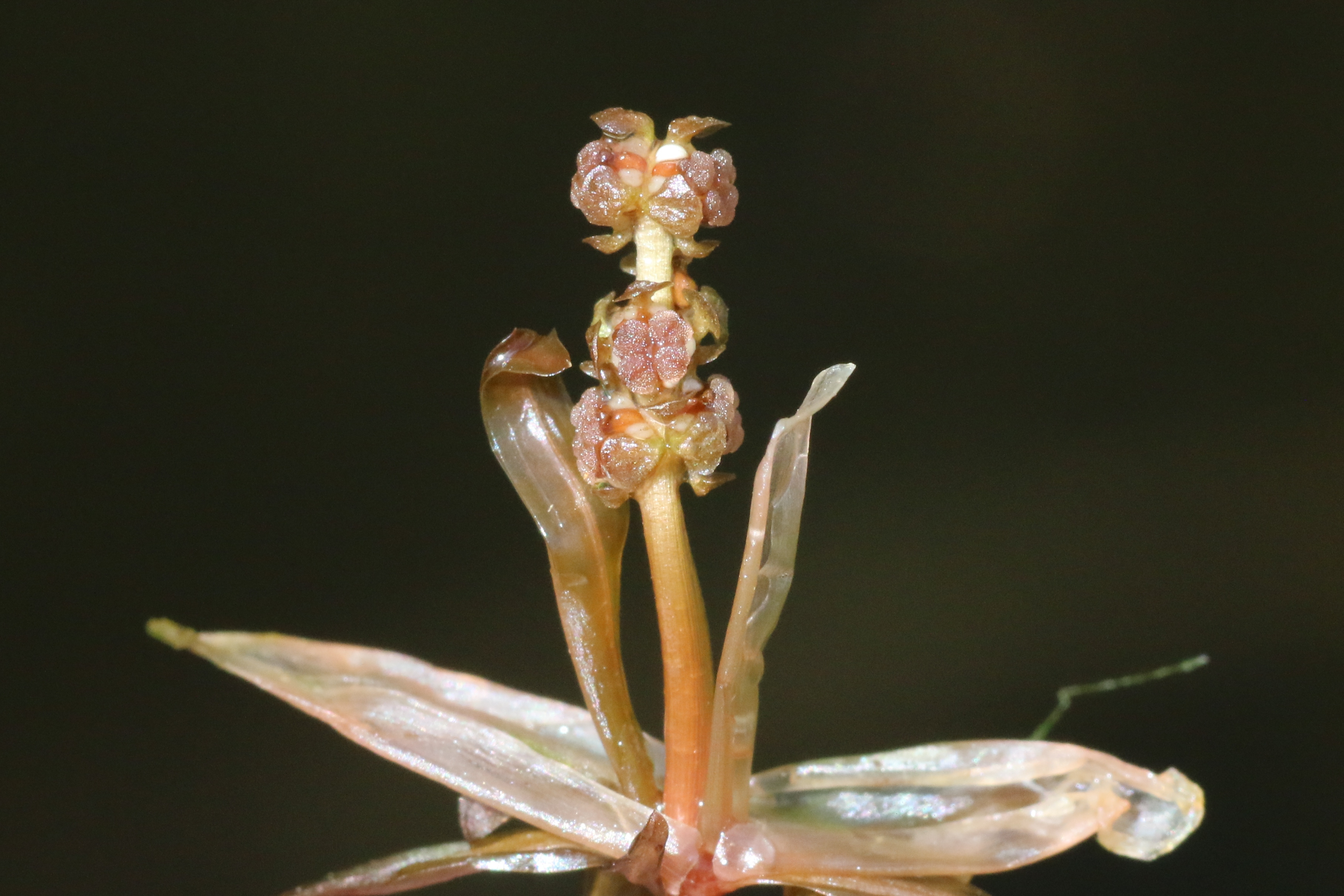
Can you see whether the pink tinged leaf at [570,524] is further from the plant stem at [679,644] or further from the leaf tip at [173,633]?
the leaf tip at [173,633]

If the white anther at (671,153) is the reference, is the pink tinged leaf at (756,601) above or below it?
below

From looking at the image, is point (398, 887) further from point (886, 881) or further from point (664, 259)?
point (664, 259)

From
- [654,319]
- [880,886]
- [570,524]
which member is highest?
[654,319]

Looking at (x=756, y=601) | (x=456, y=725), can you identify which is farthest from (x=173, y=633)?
(x=756, y=601)

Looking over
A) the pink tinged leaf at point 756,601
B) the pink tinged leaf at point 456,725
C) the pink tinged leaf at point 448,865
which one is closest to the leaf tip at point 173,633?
the pink tinged leaf at point 456,725

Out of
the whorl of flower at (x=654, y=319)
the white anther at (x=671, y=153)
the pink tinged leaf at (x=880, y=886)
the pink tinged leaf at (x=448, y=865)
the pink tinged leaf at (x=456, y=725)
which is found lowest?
the pink tinged leaf at (x=880, y=886)

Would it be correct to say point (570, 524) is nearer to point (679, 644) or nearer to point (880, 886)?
point (679, 644)

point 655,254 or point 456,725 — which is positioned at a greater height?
point 655,254
